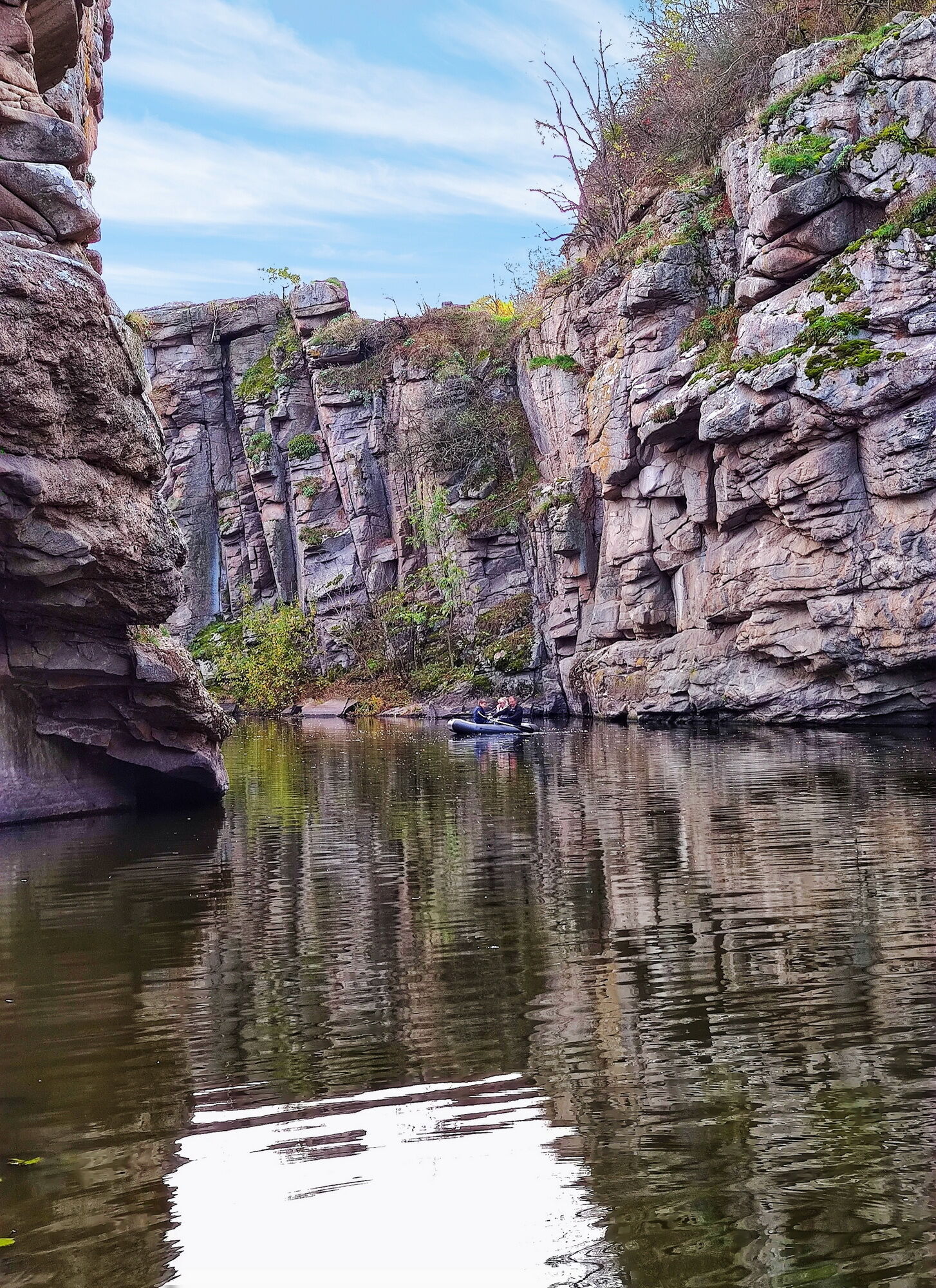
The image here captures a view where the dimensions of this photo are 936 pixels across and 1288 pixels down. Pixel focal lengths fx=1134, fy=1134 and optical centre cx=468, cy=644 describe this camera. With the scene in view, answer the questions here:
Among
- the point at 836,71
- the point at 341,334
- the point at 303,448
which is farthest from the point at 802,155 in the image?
the point at 303,448

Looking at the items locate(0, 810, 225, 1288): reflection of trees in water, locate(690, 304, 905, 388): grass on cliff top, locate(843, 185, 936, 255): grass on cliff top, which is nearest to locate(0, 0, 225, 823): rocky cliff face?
locate(0, 810, 225, 1288): reflection of trees in water

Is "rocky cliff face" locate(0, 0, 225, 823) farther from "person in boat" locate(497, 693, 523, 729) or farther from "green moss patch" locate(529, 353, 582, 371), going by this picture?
"green moss patch" locate(529, 353, 582, 371)

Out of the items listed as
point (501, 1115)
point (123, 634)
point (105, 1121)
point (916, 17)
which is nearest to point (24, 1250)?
point (105, 1121)

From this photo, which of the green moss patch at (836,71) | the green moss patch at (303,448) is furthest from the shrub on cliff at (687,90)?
the green moss patch at (303,448)

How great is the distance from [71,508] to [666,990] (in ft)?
34.2

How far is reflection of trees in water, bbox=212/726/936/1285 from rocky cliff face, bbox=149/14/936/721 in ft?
37.8

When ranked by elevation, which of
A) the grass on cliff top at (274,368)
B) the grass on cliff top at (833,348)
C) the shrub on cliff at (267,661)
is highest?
the grass on cliff top at (274,368)

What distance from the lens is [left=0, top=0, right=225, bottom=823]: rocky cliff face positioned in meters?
13.2

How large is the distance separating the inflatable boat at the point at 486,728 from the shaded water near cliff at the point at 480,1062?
1646 centimetres

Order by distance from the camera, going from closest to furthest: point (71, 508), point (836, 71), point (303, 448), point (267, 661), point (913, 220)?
point (71, 508) < point (913, 220) < point (836, 71) < point (267, 661) < point (303, 448)

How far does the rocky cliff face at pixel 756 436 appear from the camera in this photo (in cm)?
2505

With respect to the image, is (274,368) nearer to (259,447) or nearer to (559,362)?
(259,447)

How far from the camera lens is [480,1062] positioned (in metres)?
5.72

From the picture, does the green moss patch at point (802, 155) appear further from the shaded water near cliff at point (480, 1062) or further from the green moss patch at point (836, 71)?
the shaded water near cliff at point (480, 1062)
